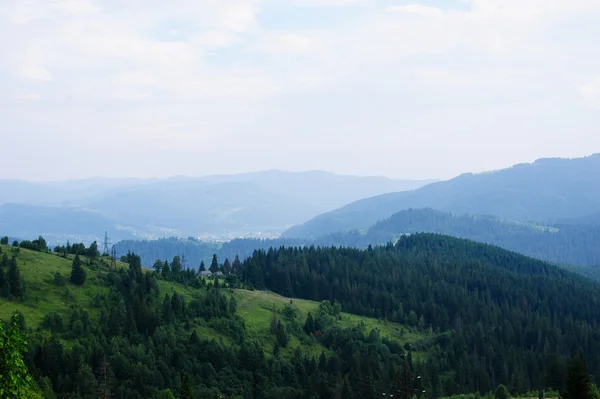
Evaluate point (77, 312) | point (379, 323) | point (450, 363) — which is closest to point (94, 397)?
point (77, 312)

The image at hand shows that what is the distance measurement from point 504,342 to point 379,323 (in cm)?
3812

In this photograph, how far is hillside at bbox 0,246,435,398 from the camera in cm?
10562

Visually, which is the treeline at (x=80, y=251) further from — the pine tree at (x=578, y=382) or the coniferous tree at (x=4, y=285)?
the pine tree at (x=578, y=382)

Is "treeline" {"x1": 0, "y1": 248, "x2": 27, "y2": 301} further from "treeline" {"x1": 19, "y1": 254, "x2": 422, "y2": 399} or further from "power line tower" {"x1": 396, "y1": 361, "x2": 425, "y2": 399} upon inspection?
"power line tower" {"x1": 396, "y1": 361, "x2": 425, "y2": 399}

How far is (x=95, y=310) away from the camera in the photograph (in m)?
129

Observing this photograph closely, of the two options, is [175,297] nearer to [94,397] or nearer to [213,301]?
[213,301]

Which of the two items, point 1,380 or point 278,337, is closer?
point 1,380

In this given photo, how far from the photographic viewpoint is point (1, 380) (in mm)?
33688

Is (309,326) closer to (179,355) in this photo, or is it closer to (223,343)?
(223,343)

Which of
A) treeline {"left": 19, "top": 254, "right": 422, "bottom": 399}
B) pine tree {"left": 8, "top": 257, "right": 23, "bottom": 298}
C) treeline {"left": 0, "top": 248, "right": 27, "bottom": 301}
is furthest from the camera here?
pine tree {"left": 8, "top": 257, "right": 23, "bottom": 298}

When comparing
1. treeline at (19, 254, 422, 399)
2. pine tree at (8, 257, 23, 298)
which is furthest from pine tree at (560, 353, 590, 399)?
pine tree at (8, 257, 23, 298)

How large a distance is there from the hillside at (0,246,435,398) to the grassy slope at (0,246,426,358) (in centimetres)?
26

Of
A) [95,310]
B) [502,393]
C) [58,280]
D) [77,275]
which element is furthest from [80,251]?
[502,393]

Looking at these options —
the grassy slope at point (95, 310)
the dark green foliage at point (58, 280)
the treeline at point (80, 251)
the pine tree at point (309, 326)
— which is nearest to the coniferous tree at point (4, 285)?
the grassy slope at point (95, 310)
